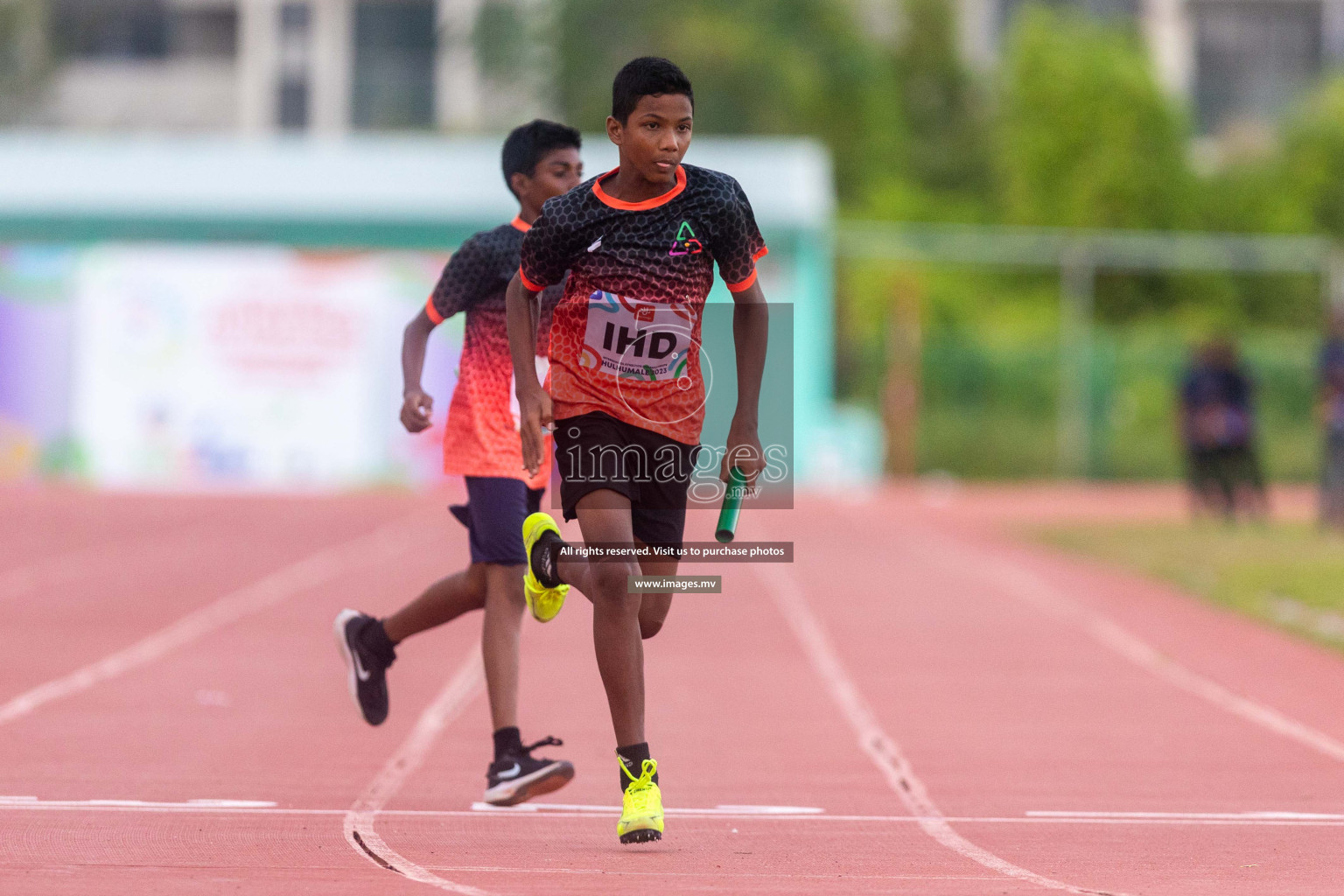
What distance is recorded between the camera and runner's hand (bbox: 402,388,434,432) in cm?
617

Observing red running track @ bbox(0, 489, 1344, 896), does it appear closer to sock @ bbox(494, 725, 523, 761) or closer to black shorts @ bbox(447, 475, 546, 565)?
sock @ bbox(494, 725, 523, 761)

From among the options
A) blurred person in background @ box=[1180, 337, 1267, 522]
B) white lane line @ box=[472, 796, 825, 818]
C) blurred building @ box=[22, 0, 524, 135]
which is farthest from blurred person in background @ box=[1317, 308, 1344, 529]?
blurred building @ box=[22, 0, 524, 135]

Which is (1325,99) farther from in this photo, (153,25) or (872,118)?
(153,25)

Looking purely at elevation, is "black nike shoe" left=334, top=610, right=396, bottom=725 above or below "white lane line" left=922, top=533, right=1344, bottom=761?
above

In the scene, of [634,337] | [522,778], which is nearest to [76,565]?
[522,778]

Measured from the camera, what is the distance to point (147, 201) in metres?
31.2

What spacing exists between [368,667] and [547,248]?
2.06 meters

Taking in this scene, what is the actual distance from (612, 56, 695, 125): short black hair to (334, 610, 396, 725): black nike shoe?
2.26 m

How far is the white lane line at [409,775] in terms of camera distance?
504cm

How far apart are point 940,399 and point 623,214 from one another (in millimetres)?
28759

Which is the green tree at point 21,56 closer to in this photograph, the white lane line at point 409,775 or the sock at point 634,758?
the white lane line at point 409,775

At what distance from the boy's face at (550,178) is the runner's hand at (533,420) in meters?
1.18

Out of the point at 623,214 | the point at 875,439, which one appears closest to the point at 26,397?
the point at 875,439

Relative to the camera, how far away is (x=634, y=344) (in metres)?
5.34
